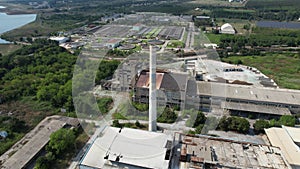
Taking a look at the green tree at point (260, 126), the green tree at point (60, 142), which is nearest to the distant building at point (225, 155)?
the green tree at point (260, 126)

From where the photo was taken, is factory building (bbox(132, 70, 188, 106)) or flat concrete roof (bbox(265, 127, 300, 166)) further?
factory building (bbox(132, 70, 188, 106))

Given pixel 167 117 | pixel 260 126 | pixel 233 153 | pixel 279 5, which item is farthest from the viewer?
pixel 279 5

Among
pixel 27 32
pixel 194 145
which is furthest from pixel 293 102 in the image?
pixel 27 32

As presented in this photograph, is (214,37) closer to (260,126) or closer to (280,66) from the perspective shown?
(280,66)

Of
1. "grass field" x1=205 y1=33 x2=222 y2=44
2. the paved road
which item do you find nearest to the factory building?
the paved road

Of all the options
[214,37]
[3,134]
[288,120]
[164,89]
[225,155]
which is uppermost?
[214,37]

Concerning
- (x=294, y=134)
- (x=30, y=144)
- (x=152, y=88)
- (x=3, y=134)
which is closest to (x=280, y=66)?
(x=294, y=134)

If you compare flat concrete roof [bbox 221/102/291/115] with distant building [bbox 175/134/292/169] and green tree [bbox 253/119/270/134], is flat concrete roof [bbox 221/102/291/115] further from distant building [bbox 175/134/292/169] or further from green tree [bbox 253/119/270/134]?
distant building [bbox 175/134/292/169]

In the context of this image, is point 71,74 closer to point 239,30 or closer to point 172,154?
point 172,154
